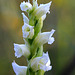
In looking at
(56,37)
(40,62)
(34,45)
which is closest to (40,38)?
(34,45)

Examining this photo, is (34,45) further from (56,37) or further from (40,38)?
(56,37)

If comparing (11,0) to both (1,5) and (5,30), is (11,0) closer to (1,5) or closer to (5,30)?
(1,5)

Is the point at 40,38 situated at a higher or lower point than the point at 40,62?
higher

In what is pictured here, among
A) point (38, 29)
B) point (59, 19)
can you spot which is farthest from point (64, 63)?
point (38, 29)

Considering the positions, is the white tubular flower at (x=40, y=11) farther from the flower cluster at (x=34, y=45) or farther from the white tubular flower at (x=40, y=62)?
the white tubular flower at (x=40, y=62)

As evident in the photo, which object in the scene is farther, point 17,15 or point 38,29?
point 17,15

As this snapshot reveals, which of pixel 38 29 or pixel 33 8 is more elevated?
pixel 33 8

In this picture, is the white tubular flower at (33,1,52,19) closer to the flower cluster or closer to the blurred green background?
the flower cluster

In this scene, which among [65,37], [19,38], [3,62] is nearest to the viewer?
[3,62]
